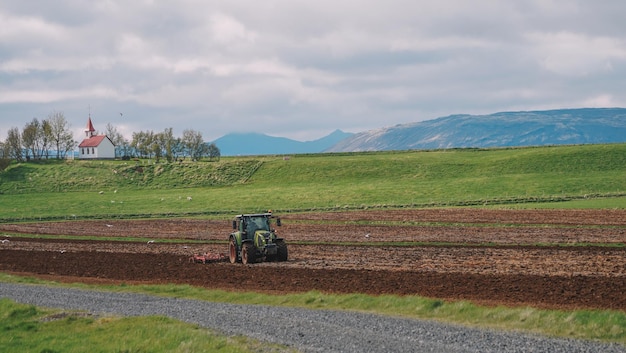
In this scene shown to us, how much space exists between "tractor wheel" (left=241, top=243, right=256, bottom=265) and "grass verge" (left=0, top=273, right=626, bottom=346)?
9351 millimetres

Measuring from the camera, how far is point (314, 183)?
127562mm

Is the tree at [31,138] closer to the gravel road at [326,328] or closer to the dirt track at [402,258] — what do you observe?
the dirt track at [402,258]

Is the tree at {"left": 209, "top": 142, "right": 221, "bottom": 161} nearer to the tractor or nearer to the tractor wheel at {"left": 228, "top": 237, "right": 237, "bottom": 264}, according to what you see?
the tractor wheel at {"left": 228, "top": 237, "right": 237, "bottom": 264}

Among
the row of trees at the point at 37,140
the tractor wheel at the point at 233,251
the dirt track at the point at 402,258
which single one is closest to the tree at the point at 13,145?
the row of trees at the point at 37,140

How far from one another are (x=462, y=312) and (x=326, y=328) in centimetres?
513

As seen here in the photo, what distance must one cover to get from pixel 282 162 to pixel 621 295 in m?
127

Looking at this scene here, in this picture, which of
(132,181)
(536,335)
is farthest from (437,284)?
(132,181)

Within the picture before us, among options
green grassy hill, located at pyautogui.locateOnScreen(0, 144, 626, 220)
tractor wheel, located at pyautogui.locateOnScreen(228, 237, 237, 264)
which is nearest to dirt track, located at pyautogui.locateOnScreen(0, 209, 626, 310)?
tractor wheel, located at pyautogui.locateOnScreen(228, 237, 237, 264)

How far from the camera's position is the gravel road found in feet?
63.2

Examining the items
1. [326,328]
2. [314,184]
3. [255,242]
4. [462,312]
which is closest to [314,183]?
[314,184]

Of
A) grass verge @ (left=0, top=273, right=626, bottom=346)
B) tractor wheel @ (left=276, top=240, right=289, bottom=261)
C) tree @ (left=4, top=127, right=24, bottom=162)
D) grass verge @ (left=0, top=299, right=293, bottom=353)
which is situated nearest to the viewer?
grass verge @ (left=0, top=299, right=293, bottom=353)

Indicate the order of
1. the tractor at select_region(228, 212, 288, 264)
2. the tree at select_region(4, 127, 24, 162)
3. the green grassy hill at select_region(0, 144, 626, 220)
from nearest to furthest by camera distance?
the tractor at select_region(228, 212, 288, 264)
the green grassy hill at select_region(0, 144, 626, 220)
the tree at select_region(4, 127, 24, 162)

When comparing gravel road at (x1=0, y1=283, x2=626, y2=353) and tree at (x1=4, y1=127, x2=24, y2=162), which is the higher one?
tree at (x1=4, y1=127, x2=24, y2=162)

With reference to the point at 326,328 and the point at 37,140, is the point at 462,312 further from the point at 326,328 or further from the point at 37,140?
the point at 37,140
